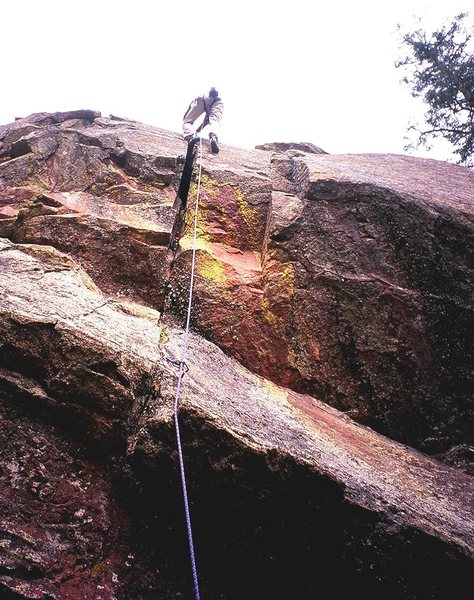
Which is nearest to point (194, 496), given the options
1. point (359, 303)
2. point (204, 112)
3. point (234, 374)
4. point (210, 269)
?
point (234, 374)

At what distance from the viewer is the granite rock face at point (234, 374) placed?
291 centimetres

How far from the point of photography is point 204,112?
9.33 meters

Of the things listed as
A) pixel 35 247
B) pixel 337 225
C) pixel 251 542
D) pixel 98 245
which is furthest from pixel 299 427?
pixel 35 247

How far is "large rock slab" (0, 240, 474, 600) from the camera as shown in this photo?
285 centimetres

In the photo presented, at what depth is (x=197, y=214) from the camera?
6.51m

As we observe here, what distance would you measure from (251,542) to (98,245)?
458cm

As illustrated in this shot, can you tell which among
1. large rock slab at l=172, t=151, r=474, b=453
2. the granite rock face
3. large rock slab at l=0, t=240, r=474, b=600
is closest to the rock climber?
the granite rock face

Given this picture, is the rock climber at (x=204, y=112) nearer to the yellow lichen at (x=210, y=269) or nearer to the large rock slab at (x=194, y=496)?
the yellow lichen at (x=210, y=269)

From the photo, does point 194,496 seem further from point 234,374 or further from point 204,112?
point 204,112

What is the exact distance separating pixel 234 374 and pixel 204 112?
754cm

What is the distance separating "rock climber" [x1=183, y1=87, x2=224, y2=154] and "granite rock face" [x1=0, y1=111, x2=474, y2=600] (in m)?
1.23

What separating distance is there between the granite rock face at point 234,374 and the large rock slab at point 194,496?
0.02m

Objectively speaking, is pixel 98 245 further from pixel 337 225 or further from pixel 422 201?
pixel 422 201

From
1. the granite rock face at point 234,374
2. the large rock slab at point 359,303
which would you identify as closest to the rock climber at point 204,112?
the granite rock face at point 234,374
